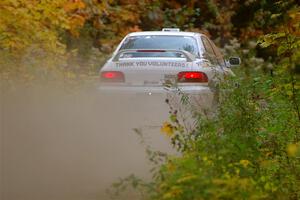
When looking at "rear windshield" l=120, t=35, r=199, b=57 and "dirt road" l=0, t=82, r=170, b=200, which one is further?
"rear windshield" l=120, t=35, r=199, b=57

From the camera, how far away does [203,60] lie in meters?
12.0

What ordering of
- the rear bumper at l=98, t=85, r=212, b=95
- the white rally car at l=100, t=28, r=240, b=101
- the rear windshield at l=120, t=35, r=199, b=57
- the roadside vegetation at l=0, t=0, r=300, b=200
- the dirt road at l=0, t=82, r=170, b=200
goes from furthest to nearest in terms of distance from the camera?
the rear windshield at l=120, t=35, r=199, b=57 < the white rally car at l=100, t=28, r=240, b=101 < the rear bumper at l=98, t=85, r=212, b=95 < the dirt road at l=0, t=82, r=170, b=200 < the roadside vegetation at l=0, t=0, r=300, b=200

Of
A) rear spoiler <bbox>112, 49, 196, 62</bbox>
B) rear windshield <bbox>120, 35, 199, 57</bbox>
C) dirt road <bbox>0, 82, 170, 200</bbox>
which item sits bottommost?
dirt road <bbox>0, 82, 170, 200</bbox>

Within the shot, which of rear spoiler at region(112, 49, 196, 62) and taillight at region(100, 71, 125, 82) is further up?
rear spoiler at region(112, 49, 196, 62)

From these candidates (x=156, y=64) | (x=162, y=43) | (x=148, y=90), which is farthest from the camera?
(x=162, y=43)

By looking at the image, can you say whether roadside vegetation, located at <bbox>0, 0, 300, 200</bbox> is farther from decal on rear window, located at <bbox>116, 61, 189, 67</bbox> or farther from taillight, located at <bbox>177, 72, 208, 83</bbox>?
decal on rear window, located at <bbox>116, 61, 189, 67</bbox>

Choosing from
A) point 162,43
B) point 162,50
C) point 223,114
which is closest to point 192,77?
point 162,50

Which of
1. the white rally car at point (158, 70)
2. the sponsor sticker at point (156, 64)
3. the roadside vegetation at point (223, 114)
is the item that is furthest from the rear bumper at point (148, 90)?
the roadside vegetation at point (223, 114)

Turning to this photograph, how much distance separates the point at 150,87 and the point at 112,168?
293cm

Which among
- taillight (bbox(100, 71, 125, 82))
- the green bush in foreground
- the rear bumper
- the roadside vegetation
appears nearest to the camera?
the green bush in foreground

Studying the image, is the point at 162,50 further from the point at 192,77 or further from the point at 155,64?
the point at 192,77

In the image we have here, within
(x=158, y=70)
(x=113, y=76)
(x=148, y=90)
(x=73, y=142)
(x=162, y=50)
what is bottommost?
(x=73, y=142)

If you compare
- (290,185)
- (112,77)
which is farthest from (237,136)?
(112,77)

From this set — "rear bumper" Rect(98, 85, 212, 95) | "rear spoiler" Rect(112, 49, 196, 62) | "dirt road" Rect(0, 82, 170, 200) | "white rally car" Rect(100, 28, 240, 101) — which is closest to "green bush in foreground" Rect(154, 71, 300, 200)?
"dirt road" Rect(0, 82, 170, 200)
